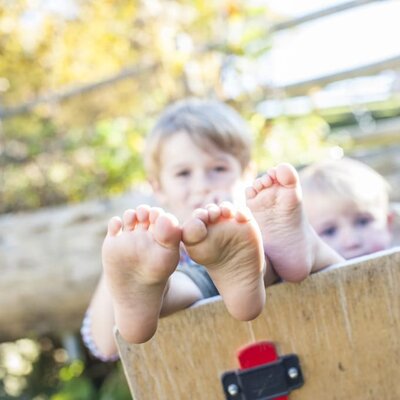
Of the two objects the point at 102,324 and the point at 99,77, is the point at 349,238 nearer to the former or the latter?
the point at 102,324

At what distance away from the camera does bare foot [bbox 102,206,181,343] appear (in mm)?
917

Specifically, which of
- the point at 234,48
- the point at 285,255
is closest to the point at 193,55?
the point at 234,48

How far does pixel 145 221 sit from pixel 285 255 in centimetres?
28

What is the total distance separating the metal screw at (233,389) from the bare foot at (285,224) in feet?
0.69

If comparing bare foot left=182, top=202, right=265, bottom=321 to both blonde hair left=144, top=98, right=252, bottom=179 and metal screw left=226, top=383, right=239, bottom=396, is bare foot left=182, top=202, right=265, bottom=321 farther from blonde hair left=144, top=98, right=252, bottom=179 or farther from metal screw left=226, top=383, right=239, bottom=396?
blonde hair left=144, top=98, right=252, bottom=179

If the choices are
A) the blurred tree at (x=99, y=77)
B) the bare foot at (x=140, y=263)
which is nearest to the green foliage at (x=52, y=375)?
the blurred tree at (x=99, y=77)

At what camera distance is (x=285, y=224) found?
3.66 ft

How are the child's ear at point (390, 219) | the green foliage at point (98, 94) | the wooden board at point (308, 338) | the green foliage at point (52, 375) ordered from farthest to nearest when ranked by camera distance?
the green foliage at point (98, 94)
the green foliage at point (52, 375)
the child's ear at point (390, 219)
the wooden board at point (308, 338)

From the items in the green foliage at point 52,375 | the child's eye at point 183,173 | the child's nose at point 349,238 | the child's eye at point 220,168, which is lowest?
the green foliage at point 52,375

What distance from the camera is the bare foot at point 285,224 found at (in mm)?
1070

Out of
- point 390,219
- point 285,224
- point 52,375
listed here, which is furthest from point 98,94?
point 285,224

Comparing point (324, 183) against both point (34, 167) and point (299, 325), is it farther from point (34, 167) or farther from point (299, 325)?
point (34, 167)

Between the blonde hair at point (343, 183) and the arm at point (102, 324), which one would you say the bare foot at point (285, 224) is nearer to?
the arm at point (102, 324)

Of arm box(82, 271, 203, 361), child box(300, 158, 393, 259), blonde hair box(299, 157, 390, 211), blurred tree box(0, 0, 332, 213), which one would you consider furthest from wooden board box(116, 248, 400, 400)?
blurred tree box(0, 0, 332, 213)
